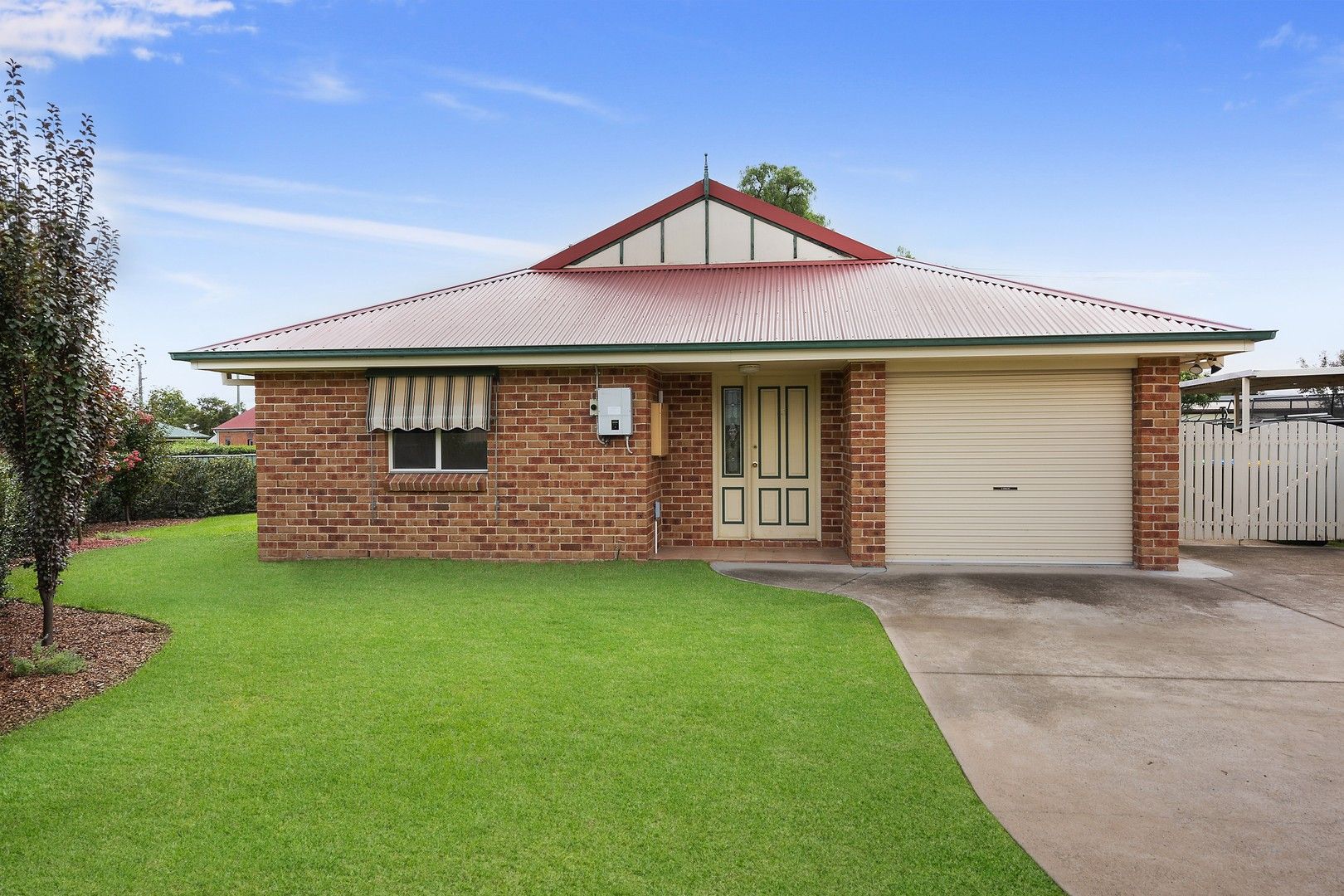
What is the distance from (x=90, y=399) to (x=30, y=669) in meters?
2.09

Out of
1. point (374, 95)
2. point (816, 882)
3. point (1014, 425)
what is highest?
point (374, 95)

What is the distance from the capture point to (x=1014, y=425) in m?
10.1

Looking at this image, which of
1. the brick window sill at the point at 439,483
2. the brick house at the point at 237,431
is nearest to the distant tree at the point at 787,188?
the brick window sill at the point at 439,483

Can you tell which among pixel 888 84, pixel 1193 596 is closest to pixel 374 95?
pixel 888 84

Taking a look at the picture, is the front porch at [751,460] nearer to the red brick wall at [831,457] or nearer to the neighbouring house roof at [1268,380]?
the red brick wall at [831,457]

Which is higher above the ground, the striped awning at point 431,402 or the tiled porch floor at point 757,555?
the striped awning at point 431,402

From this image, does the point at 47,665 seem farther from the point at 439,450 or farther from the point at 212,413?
the point at 212,413

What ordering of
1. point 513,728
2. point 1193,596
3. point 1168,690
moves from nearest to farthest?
point 513,728 < point 1168,690 < point 1193,596

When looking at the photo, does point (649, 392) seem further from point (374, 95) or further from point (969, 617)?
point (374, 95)

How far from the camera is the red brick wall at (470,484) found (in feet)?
33.6

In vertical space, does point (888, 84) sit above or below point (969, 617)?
above

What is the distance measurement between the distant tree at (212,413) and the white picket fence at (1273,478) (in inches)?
2621

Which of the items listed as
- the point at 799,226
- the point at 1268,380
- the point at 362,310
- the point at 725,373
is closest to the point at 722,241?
the point at 799,226

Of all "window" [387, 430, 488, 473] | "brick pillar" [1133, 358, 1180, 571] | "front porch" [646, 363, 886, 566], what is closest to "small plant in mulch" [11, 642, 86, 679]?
"window" [387, 430, 488, 473]
